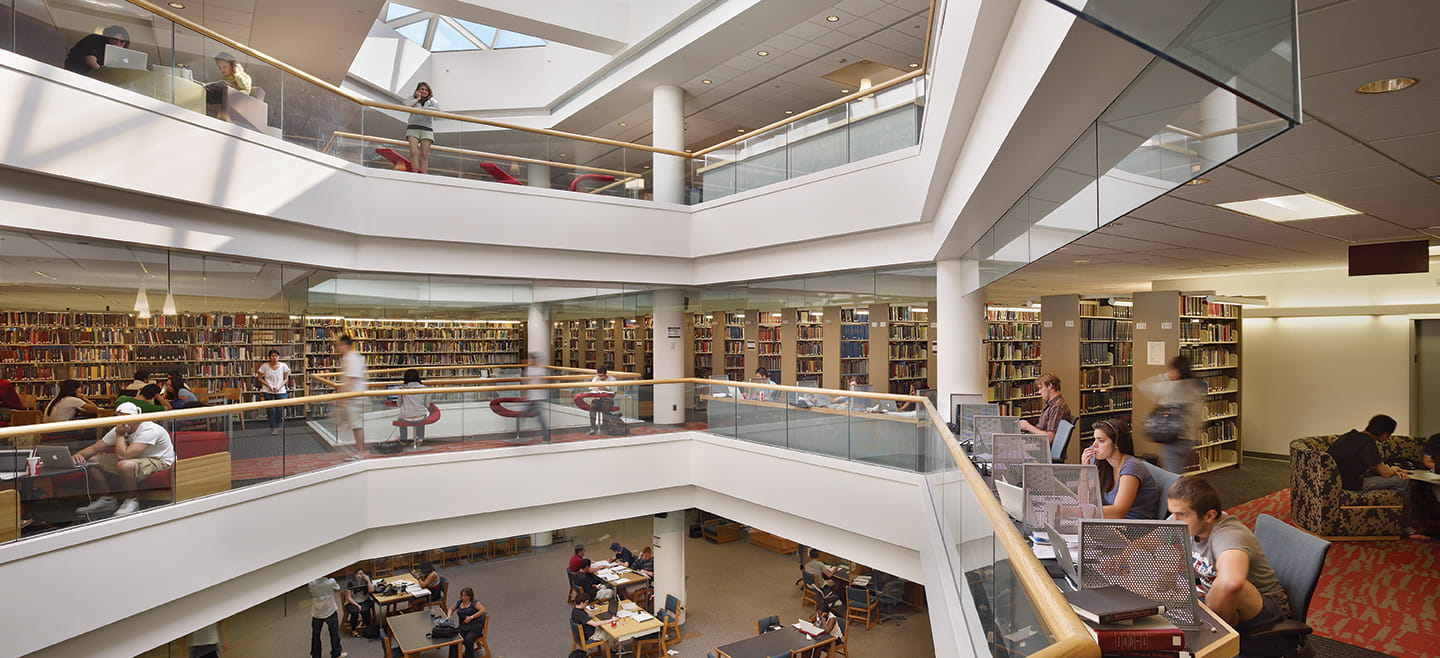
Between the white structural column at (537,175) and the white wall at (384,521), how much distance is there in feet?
11.7

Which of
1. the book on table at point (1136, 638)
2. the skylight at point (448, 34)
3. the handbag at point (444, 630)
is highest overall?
the skylight at point (448, 34)

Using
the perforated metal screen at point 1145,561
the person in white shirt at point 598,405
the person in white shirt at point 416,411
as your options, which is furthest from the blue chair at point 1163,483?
the person in white shirt at point 416,411

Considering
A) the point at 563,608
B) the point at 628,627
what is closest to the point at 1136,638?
the point at 628,627

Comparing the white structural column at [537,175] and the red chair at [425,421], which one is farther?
the white structural column at [537,175]

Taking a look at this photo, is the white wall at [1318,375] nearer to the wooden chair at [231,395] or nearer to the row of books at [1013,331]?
the row of books at [1013,331]

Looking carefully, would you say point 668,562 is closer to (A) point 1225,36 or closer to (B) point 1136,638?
(B) point 1136,638

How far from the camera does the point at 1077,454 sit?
31.6 feet

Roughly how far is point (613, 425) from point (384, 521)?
9.18 feet

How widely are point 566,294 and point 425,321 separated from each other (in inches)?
77.9

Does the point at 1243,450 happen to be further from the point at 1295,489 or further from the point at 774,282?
the point at 774,282

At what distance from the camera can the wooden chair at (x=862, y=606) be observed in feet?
34.3

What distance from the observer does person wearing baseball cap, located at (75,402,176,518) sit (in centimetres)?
484

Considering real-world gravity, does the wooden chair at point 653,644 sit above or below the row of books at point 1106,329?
below

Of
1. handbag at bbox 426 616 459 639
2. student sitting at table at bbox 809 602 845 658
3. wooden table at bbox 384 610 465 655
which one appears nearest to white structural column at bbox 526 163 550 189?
handbag at bbox 426 616 459 639
